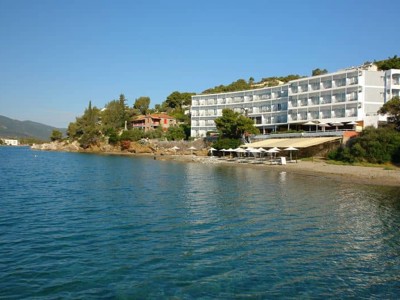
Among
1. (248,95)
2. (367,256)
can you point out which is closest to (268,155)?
(248,95)

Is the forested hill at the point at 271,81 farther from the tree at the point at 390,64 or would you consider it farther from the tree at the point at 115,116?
the tree at the point at 115,116

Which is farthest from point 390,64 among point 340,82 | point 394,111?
point 394,111

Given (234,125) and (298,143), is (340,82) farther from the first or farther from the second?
(234,125)

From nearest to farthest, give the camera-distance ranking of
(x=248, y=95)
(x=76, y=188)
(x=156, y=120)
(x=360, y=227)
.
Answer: (x=360, y=227), (x=76, y=188), (x=248, y=95), (x=156, y=120)

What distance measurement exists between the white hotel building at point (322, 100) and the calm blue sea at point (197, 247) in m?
42.1

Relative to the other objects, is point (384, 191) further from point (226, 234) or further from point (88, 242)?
point (88, 242)

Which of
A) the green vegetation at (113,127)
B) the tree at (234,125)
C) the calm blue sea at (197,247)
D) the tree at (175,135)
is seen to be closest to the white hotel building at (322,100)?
the tree at (175,135)

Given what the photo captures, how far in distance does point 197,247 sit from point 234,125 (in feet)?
217

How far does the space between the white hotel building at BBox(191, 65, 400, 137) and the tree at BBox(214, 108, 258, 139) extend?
8318mm

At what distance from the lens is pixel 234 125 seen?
8006cm

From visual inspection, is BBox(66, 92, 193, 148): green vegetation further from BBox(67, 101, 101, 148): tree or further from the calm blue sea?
the calm blue sea

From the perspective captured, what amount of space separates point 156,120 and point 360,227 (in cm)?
10625

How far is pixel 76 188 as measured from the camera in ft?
106

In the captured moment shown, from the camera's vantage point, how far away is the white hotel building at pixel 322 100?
213 ft
